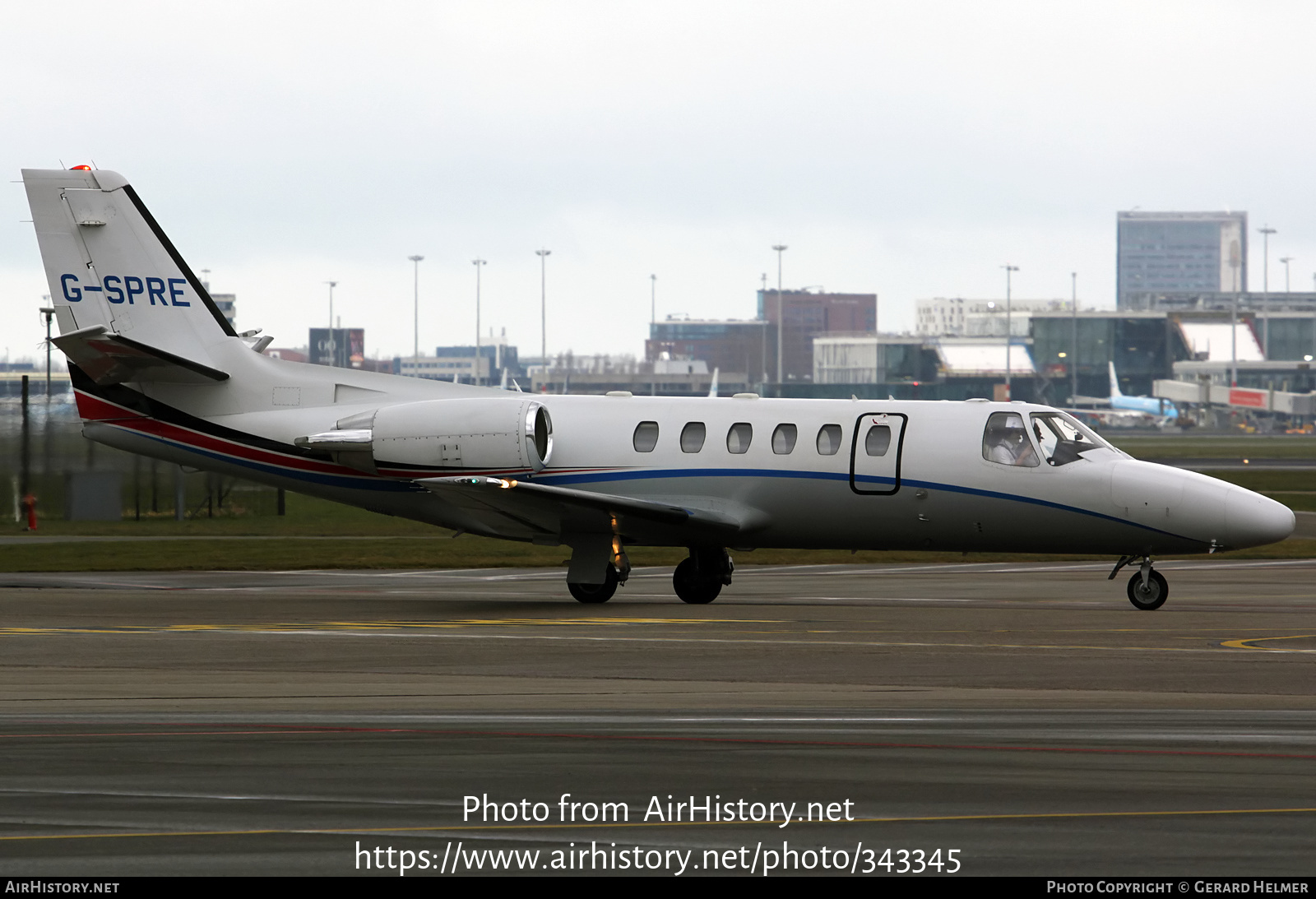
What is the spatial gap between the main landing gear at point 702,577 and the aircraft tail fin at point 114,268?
8114 millimetres

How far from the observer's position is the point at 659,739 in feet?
36.3

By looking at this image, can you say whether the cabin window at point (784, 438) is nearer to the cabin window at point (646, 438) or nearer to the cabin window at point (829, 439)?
the cabin window at point (829, 439)

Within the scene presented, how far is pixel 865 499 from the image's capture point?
22.9m

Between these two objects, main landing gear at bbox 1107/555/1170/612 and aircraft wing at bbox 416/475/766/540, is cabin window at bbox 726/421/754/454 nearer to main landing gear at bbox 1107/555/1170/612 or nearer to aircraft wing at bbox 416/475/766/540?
aircraft wing at bbox 416/475/766/540

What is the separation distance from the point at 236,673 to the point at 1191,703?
28.8 feet

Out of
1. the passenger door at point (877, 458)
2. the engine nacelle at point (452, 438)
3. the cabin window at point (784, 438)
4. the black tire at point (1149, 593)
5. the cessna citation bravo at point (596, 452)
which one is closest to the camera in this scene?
the black tire at point (1149, 593)

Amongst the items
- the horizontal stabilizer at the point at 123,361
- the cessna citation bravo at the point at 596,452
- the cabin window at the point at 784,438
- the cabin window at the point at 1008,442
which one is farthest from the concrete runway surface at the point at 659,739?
the horizontal stabilizer at the point at 123,361

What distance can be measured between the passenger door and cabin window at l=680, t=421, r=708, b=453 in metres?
2.21

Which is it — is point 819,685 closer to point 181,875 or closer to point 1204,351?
point 181,875

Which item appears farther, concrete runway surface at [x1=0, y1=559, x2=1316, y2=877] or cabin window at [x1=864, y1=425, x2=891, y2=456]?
cabin window at [x1=864, y1=425, x2=891, y2=456]

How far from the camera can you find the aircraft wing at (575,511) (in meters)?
21.9

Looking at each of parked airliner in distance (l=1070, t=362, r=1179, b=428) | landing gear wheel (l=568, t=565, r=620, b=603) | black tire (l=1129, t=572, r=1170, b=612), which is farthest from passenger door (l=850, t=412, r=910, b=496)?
parked airliner in distance (l=1070, t=362, r=1179, b=428)

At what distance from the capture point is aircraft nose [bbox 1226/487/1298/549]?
2184 centimetres
